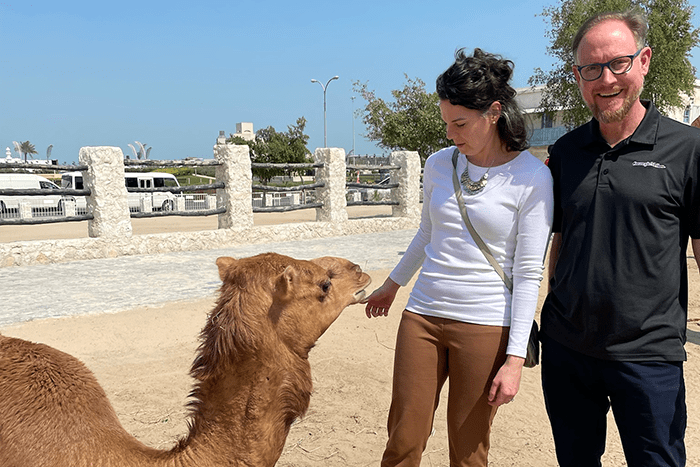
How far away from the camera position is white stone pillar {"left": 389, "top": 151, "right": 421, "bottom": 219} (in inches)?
671

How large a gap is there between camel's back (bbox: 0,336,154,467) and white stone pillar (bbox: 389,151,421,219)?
15.0 meters

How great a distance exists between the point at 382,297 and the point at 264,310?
846mm

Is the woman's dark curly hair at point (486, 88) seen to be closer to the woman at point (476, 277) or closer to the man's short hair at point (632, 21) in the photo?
the woman at point (476, 277)

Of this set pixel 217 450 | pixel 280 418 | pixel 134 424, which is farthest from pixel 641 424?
pixel 134 424

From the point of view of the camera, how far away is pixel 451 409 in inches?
88.7

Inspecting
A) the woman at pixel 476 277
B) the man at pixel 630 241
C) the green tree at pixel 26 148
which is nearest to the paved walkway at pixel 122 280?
the woman at pixel 476 277

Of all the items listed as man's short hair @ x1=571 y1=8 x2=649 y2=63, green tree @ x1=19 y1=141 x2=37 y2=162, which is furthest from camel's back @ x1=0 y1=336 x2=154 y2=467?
green tree @ x1=19 y1=141 x2=37 y2=162

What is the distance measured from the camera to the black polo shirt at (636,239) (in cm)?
199

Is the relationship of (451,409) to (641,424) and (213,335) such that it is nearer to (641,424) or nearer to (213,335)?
(641,424)

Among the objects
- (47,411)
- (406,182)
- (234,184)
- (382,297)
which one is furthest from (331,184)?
(47,411)

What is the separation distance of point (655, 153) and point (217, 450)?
1.89 meters

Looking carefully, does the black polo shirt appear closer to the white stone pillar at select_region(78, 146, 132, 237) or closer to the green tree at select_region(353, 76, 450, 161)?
the white stone pillar at select_region(78, 146, 132, 237)

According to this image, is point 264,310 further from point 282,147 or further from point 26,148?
point 26,148

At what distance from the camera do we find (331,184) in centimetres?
1483
